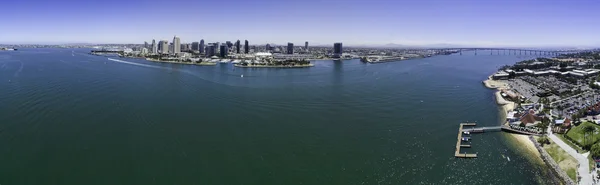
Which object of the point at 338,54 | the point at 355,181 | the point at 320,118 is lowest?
the point at 355,181

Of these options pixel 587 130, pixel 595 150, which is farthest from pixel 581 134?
pixel 595 150

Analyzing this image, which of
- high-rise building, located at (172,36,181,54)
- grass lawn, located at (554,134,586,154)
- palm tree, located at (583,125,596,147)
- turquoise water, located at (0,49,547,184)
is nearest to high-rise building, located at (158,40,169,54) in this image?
high-rise building, located at (172,36,181,54)

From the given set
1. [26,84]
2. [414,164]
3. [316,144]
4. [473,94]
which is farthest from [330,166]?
[26,84]

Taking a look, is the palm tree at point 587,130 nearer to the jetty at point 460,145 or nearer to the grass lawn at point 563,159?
the grass lawn at point 563,159

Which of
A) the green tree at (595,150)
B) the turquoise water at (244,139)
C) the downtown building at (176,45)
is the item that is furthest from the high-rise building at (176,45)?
the green tree at (595,150)

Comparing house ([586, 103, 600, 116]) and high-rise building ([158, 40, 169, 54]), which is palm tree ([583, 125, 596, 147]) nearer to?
house ([586, 103, 600, 116])

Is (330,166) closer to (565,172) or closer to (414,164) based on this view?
(414,164)
